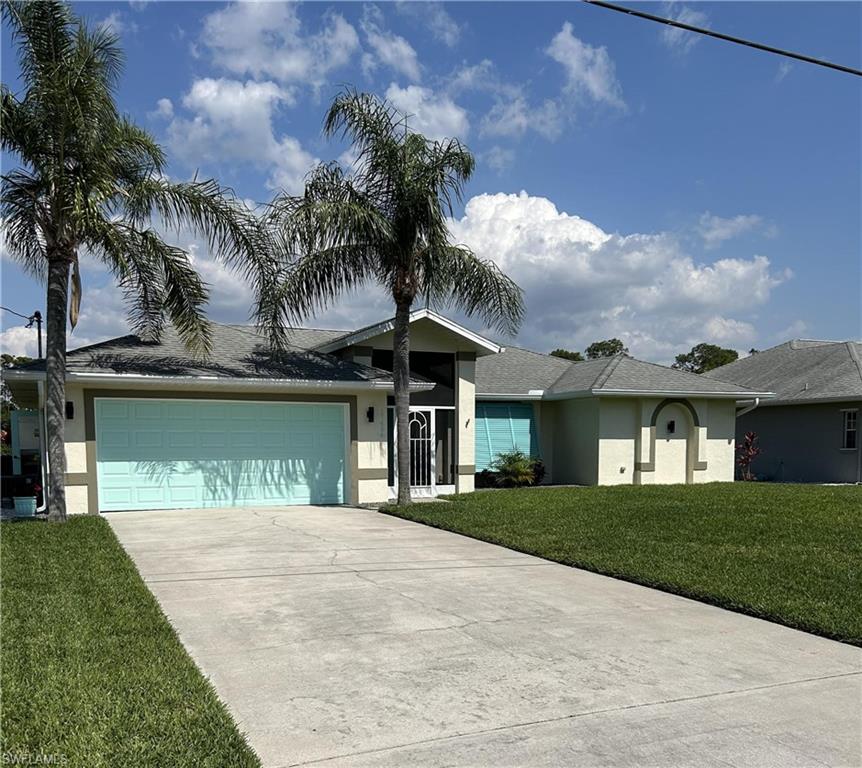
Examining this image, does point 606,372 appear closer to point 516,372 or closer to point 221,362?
point 516,372

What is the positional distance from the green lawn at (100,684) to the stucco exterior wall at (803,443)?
2261cm

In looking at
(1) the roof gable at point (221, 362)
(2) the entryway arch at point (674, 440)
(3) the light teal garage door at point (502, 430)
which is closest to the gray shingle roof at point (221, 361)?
(1) the roof gable at point (221, 362)

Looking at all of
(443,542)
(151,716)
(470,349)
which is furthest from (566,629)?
(470,349)

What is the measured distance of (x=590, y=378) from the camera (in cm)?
2173

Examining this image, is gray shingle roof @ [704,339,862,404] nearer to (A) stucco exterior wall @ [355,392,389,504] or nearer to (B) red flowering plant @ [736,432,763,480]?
(B) red flowering plant @ [736,432,763,480]

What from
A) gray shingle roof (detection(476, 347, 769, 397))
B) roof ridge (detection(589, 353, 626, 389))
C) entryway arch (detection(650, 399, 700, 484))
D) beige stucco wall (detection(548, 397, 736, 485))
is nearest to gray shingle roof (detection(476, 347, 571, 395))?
gray shingle roof (detection(476, 347, 769, 397))

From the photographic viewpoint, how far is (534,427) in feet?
74.5

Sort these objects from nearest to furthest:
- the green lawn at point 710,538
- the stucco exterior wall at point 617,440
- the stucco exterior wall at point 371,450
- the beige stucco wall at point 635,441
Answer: the green lawn at point 710,538, the stucco exterior wall at point 371,450, the stucco exterior wall at point 617,440, the beige stucco wall at point 635,441

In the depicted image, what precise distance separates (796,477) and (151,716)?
25117 millimetres

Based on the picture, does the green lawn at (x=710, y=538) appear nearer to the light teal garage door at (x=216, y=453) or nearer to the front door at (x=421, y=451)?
the front door at (x=421, y=451)

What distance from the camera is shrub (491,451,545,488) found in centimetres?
2050

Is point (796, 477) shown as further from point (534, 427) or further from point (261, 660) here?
point (261, 660)

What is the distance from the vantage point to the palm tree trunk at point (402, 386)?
49.2 feet

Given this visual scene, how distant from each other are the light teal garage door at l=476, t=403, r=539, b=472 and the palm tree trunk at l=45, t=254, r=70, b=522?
12048 millimetres
